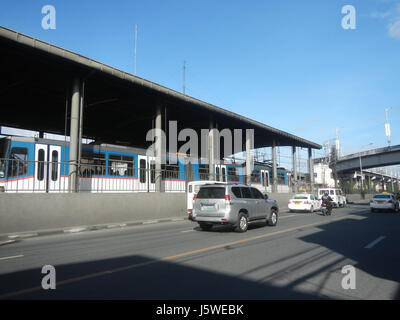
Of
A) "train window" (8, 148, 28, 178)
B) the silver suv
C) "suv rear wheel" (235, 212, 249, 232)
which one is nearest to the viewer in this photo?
the silver suv

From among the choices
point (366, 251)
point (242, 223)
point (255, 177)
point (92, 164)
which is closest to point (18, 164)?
point (92, 164)

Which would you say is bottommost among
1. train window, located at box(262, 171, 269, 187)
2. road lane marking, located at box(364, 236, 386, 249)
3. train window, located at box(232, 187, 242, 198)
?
road lane marking, located at box(364, 236, 386, 249)

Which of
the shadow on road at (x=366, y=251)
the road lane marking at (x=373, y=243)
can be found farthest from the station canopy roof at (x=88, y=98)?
the road lane marking at (x=373, y=243)

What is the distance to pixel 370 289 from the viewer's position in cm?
503

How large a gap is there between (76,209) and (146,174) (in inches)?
213

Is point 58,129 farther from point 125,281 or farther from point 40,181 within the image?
point 125,281

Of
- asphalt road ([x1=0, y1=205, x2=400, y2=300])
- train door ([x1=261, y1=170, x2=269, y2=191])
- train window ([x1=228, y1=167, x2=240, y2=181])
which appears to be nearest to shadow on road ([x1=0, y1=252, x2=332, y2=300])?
asphalt road ([x1=0, y1=205, x2=400, y2=300])

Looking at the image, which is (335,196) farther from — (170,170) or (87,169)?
(87,169)

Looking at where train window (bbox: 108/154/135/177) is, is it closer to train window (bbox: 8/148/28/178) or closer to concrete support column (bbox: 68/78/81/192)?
concrete support column (bbox: 68/78/81/192)

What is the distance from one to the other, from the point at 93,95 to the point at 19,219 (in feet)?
33.1

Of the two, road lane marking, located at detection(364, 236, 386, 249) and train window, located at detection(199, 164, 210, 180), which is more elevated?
train window, located at detection(199, 164, 210, 180)

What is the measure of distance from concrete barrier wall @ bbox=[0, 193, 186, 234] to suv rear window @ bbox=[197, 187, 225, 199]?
5422 millimetres

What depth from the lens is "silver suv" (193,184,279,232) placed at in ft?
37.7

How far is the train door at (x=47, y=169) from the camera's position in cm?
1400
